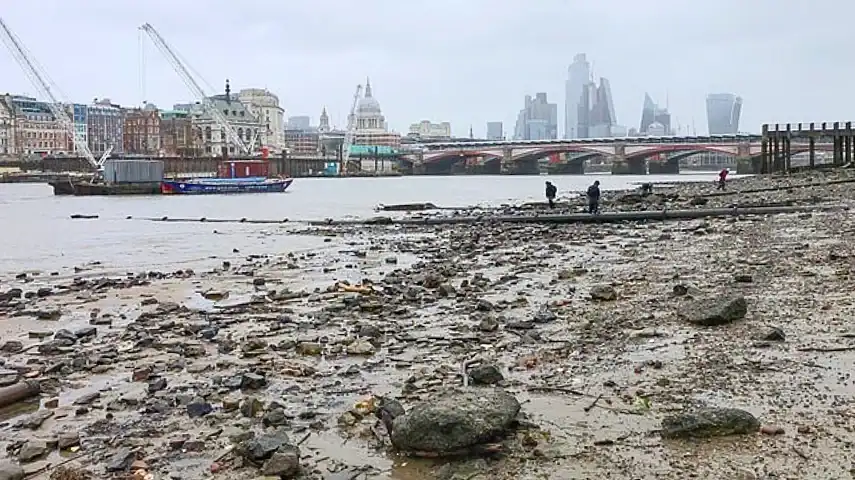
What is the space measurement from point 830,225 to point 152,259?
19923 millimetres

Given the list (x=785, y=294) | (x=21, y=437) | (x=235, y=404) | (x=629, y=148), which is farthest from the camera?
(x=629, y=148)

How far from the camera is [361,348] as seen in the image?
9.64 meters

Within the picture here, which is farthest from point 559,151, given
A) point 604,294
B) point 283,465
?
point 283,465

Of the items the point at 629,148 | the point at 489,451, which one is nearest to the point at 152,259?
the point at 489,451

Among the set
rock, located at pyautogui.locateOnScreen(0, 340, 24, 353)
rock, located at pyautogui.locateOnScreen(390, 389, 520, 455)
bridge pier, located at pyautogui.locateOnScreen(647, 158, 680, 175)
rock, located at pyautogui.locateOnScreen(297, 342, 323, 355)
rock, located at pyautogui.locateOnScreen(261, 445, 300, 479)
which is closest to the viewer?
rock, located at pyautogui.locateOnScreen(261, 445, 300, 479)

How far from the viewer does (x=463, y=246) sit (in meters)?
23.7

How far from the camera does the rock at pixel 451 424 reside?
5711mm

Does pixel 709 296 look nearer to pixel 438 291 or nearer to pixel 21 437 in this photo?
pixel 438 291

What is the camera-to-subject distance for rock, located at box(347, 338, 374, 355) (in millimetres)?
9484

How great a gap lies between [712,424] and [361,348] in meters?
4.81

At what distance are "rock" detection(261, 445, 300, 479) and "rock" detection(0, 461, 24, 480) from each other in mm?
1794

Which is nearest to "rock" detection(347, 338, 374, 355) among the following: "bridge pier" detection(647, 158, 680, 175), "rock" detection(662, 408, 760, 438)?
"rock" detection(662, 408, 760, 438)

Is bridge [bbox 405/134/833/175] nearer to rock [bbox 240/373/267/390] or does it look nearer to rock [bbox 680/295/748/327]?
rock [bbox 680/295/748/327]

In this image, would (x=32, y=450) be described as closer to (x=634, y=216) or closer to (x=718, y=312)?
(x=718, y=312)
